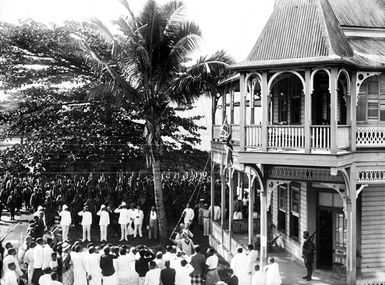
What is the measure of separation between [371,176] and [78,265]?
970 centimetres

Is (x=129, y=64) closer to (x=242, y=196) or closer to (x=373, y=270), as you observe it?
(x=242, y=196)

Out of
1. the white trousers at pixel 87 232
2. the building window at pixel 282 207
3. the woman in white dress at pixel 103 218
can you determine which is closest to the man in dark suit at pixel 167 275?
the building window at pixel 282 207

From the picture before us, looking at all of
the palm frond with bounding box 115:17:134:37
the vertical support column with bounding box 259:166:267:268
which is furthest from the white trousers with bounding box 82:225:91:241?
the vertical support column with bounding box 259:166:267:268

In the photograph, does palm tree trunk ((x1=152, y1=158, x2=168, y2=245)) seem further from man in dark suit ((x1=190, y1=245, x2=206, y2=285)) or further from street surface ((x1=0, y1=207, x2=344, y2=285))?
man in dark suit ((x1=190, y1=245, x2=206, y2=285))

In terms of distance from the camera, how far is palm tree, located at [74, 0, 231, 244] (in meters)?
20.4

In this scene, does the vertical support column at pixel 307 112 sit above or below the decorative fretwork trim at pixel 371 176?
above

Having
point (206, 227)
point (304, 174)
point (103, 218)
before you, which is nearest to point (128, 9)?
point (103, 218)

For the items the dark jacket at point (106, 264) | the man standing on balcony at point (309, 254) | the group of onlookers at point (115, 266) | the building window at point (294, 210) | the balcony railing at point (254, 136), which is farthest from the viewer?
the building window at point (294, 210)

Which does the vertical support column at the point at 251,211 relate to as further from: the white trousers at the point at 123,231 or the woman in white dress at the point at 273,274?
the white trousers at the point at 123,231

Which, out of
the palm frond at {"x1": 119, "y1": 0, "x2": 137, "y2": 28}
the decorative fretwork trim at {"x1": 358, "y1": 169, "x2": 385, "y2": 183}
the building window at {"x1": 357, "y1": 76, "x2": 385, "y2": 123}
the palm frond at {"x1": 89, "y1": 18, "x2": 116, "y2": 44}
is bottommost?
the decorative fretwork trim at {"x1": 358, "y1": 169, "x2": 385, "y2": 183}

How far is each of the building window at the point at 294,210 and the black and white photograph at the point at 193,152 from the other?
0.06 metres

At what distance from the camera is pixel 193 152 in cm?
3228

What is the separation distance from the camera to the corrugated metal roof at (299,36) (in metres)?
15.3

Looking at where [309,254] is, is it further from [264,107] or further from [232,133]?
[232,133]
